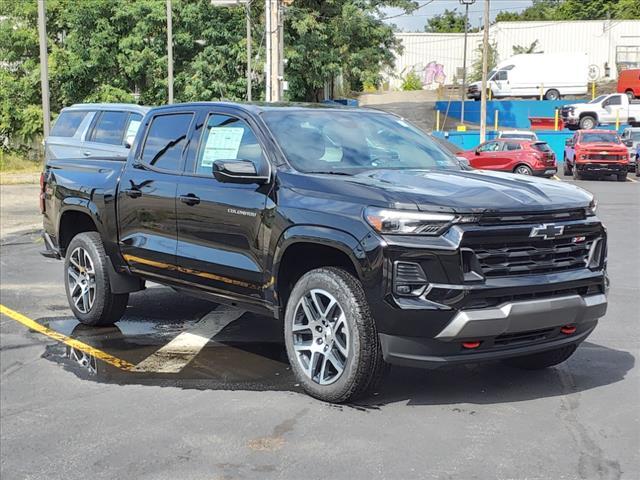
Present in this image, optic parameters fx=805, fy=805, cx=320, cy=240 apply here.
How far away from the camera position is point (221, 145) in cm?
604

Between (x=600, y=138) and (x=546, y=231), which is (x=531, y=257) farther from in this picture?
(x=600, y=138)

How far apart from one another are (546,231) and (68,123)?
11084mm

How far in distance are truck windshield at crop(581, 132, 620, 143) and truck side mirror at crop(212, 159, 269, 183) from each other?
84.9ft

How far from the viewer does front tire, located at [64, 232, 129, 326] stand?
715 cm

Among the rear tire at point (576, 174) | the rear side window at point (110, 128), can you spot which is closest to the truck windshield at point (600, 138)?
the rear tire at point (576, 174)

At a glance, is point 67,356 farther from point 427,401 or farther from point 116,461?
point 427,401

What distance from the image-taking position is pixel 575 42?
246ft

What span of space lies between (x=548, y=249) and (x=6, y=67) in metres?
40.4

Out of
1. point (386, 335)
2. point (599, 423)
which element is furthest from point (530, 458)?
point (386, 335)

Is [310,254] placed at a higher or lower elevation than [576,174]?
higher

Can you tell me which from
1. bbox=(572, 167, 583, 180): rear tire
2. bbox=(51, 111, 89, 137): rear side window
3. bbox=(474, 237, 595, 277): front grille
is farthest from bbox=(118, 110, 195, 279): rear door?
bbox=(572, 167, 583, 180): rear tire

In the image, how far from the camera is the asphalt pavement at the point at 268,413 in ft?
13.6

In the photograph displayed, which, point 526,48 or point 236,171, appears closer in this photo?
point 236,171

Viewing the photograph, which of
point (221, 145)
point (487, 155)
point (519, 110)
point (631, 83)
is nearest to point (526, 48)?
point (631, 83)
